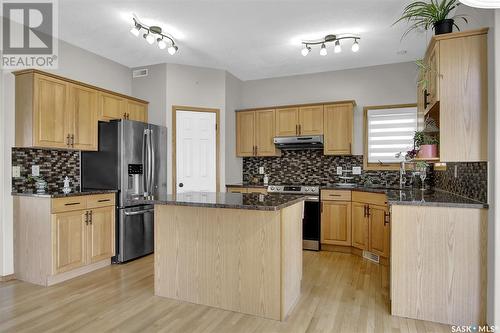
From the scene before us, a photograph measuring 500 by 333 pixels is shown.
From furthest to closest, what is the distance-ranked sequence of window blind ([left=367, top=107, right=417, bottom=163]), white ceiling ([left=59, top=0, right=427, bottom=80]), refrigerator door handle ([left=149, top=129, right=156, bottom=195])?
window blind ([left=367, top=107, right=417, bottom=163]) → refrigerator door handle ([left=149, top=129, right=156, bottom=195]) → white ceiling ([left=59, top=0, right=427, bottom=80])

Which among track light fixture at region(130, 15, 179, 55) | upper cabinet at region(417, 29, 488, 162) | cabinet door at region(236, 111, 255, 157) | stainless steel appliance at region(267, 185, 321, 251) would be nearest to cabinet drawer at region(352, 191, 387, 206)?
stainless steel appliance at region(267, 185, 321, 251)

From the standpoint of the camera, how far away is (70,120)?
11.9 feet

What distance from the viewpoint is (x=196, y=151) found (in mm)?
4855

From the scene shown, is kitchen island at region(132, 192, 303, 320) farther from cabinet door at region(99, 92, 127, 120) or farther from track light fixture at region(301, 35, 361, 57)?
track light fixture at region(301, 35, 361, 57)

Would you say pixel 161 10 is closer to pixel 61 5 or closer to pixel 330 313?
pixel 61 5

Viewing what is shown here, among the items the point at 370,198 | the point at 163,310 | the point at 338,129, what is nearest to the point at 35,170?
the point at 163,310

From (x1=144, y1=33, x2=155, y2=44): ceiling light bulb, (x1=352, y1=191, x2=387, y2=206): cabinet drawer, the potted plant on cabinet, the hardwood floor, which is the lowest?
the hardwood floor

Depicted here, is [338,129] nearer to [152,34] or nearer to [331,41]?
[331,41]

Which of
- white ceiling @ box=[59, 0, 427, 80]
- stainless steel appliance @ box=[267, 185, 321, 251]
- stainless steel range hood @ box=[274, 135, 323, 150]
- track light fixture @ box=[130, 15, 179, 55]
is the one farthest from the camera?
stainless steel range hood @ box=[274, 135, 323, 150]

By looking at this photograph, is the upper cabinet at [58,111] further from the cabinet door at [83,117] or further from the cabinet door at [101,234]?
the cabinet door at [101,234]

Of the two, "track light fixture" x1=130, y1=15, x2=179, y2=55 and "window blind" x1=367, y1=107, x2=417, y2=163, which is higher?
"track light fixture" x1=130, y1=15, x2=179, y2=55

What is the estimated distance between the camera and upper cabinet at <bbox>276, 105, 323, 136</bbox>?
15.7 feet

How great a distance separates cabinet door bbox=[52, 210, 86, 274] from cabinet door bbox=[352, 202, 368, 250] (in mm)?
3504

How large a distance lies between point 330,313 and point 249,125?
3.43 m
